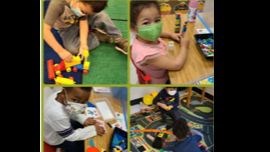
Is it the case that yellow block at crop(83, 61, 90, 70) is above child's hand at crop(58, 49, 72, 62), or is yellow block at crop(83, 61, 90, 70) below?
below

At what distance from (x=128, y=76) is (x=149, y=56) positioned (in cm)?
12

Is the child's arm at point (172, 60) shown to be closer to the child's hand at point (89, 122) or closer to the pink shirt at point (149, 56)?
the pink shirt at point (149, 56)

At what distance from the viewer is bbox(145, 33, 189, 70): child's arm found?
1783mm

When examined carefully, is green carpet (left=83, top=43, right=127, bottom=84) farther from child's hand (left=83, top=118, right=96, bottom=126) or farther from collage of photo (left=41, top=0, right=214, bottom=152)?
child's hand (left=83, top=118, right=96, bottom=126)

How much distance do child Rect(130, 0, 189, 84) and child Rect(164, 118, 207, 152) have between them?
20 cm

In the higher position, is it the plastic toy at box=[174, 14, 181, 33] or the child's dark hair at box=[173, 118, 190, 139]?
the plastic toy at box=[174, 14, 181, 33]

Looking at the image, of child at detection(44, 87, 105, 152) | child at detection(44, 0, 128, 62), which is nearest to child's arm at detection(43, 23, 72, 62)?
child at detection(44, 0, 128, 62)

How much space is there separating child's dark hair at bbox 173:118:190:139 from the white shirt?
1.11 feet

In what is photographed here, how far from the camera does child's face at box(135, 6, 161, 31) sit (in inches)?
69.8

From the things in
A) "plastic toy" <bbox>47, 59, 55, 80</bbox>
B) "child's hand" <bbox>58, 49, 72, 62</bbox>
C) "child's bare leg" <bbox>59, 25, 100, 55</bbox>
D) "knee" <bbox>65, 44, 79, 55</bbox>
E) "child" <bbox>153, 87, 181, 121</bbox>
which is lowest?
"child" <bbox>153, 87, 181, 121</bbox>

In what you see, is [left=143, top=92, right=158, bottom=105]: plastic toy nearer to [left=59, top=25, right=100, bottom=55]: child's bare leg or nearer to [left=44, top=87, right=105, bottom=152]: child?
[left=44, top=87, right=105, bottom=152]: child

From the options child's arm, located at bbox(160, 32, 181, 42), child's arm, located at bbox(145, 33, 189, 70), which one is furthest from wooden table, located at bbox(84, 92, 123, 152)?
child's arm, located at bbox(160, 32, 181, 42)
